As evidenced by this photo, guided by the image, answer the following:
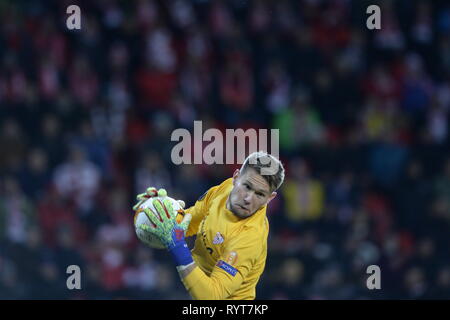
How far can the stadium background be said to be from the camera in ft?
32.4

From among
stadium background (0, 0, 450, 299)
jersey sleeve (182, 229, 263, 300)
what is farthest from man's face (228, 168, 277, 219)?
stadium background (0, 0, 450, 299)

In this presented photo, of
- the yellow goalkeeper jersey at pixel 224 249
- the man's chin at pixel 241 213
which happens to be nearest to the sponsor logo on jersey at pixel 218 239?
the yellow goalkeeper jersey at pixel 224 249

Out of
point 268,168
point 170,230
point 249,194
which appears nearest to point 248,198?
point 249,194

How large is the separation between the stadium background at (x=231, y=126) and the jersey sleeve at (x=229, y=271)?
13.0ft

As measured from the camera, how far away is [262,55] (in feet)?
39.8

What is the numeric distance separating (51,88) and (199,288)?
696 cm

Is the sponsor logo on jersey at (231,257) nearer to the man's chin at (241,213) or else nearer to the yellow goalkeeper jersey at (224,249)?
the yellow goalkeeper jersey at (224,249)

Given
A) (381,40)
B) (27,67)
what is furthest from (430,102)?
(27,67)

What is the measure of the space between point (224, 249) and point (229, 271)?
0.23 metres

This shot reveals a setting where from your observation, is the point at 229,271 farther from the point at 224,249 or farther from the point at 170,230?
the point at 170,230

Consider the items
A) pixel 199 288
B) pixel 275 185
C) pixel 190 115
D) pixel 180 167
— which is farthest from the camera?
pixel 190 115

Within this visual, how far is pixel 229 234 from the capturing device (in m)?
5.56

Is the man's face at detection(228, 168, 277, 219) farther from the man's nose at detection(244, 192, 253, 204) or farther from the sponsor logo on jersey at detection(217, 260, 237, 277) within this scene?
the sponsor logo on jersey at detection(217, 260, 237, 277)

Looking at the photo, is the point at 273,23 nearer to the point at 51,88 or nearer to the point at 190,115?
the point at 190,115
